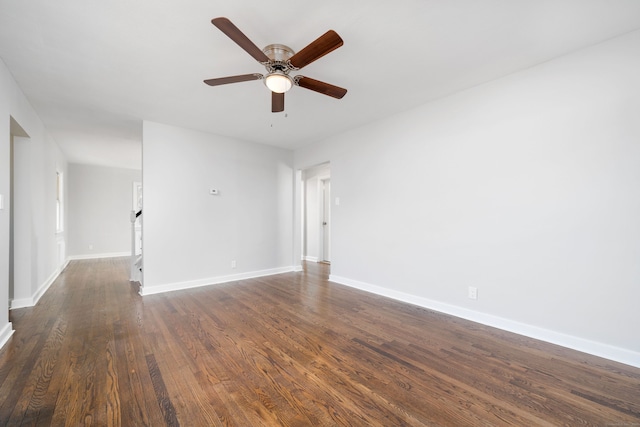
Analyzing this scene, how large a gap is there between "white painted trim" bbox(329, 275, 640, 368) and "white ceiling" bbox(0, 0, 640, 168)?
2.38 m

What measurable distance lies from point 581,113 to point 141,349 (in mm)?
4094

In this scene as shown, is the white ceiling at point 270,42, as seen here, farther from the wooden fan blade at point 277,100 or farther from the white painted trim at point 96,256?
the white painted trim at point 96,256

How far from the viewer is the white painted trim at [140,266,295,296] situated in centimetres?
381

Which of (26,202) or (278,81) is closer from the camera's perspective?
(278,81)

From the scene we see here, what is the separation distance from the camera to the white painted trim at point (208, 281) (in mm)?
3805

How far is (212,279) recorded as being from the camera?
4.36 metres

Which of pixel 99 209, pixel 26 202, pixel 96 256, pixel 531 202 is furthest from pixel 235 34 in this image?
pixel 96 256

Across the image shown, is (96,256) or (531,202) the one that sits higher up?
(531,202)

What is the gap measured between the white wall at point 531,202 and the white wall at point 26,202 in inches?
154

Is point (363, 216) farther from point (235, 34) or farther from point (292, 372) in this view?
point (235, 34)

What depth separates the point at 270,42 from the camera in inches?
83.2

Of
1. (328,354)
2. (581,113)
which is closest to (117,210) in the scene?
(328,354)

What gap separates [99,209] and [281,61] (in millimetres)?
7539

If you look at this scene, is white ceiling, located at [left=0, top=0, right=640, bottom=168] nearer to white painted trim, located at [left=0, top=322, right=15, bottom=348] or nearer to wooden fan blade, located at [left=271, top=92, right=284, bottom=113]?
wooden fan blade, located at [left=271, top=92, right=284, bottom=113]
